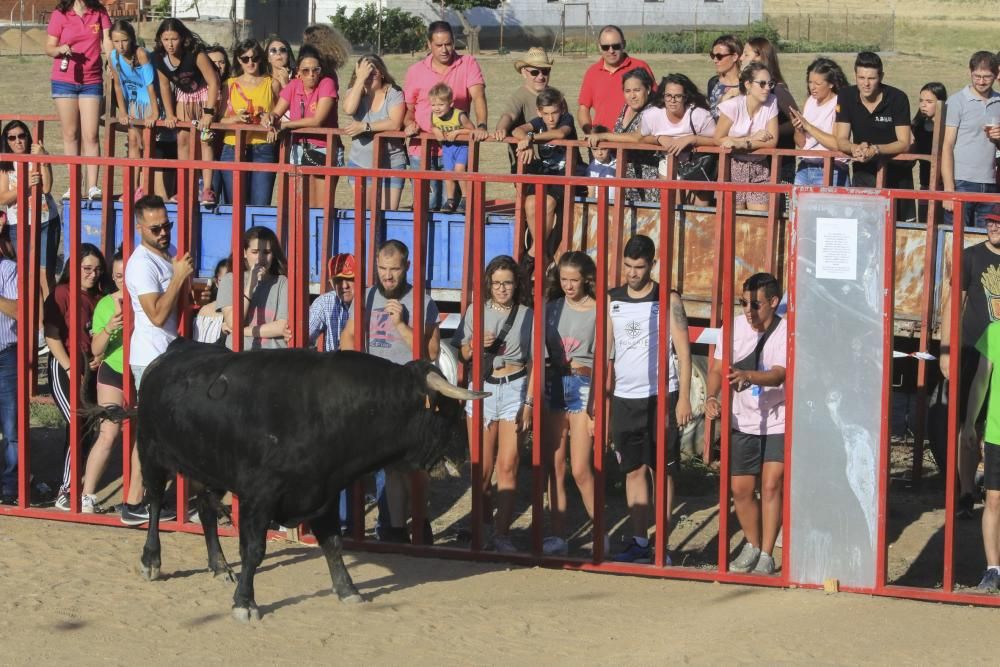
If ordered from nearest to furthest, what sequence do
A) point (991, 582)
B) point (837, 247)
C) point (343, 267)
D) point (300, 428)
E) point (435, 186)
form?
1. point (300, 428)
2. point (837, 247)
3. point (991, 582)
4. point (343, 267)
5. point (435, 186)

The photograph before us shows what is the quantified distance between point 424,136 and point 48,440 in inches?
139

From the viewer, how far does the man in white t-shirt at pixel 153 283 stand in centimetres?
812

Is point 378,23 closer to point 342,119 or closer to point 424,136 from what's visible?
point 342,119

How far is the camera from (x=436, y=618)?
7086 millimetres

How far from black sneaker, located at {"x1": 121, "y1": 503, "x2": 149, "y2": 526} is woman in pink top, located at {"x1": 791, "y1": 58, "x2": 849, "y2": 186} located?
16.7 ft

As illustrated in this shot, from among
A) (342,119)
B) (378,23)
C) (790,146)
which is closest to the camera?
(790,146)


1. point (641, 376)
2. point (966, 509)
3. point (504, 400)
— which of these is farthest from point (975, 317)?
point (504, 400)

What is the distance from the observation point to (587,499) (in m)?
8.27

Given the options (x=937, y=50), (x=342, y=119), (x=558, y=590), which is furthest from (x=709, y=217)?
(x=937, y=50)

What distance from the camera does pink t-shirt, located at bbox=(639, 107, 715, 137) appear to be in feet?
36.1

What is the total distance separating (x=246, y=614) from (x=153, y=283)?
6.80ft

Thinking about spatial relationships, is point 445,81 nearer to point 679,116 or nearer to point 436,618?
point 679,116

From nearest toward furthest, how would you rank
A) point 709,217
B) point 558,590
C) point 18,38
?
1. point 558,590
2. point 709,217
3. point 18,38

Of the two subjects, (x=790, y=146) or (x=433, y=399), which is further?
(x=790, y=146)
